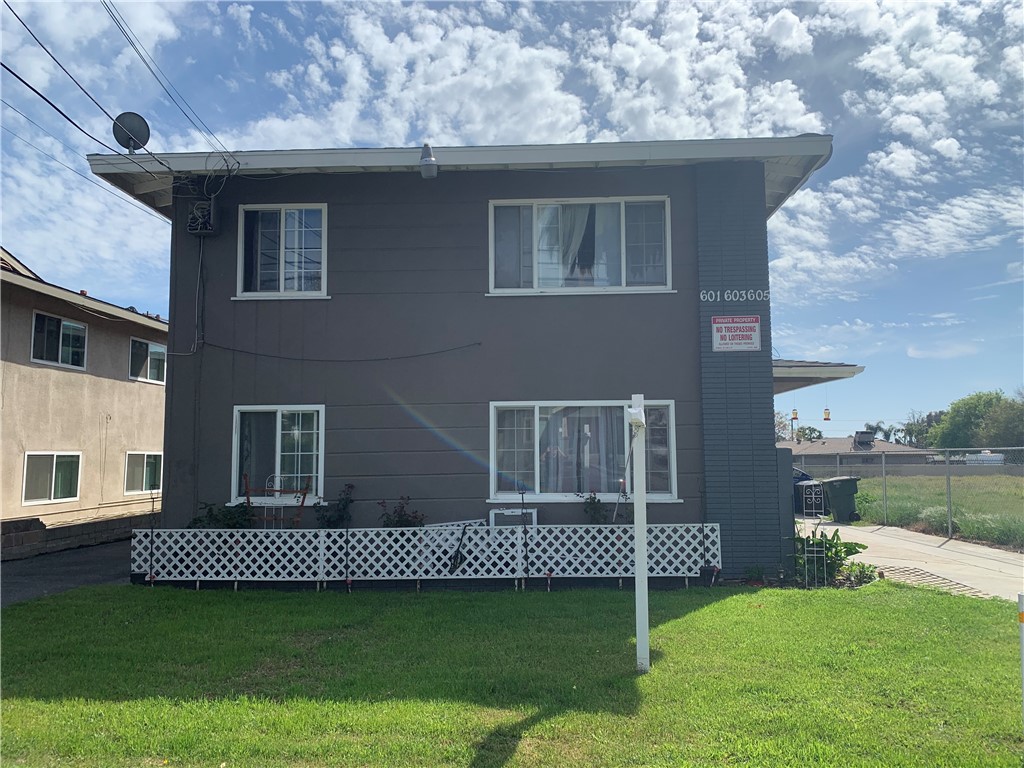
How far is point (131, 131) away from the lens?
10000 mm

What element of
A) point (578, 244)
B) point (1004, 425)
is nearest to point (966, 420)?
point (1004, 425)

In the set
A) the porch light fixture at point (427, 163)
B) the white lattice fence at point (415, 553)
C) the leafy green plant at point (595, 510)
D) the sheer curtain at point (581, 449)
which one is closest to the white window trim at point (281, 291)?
the porch light fixture at point (427, 163)

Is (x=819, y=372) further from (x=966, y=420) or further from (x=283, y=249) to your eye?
(x=966, y=420)

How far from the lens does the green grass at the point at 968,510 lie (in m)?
13.1

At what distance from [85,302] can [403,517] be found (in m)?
9.54

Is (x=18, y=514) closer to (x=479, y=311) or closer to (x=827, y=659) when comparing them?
(x=479, y=311)

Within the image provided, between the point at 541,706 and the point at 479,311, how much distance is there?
21.0ft

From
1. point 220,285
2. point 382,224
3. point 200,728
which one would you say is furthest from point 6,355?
point 200,728

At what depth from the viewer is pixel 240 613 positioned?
26.8 ft

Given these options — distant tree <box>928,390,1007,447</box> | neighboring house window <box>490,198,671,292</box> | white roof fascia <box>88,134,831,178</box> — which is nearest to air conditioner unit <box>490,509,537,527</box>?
neighboring house window <box>490,198,671,292</box>

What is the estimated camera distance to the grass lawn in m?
4.54

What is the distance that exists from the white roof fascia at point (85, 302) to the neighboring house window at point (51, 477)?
317cm

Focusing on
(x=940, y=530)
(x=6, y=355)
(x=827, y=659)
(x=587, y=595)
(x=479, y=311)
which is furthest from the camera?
(x=940, y=530)

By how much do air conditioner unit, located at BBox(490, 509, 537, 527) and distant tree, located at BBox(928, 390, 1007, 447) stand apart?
5398 centimetres
